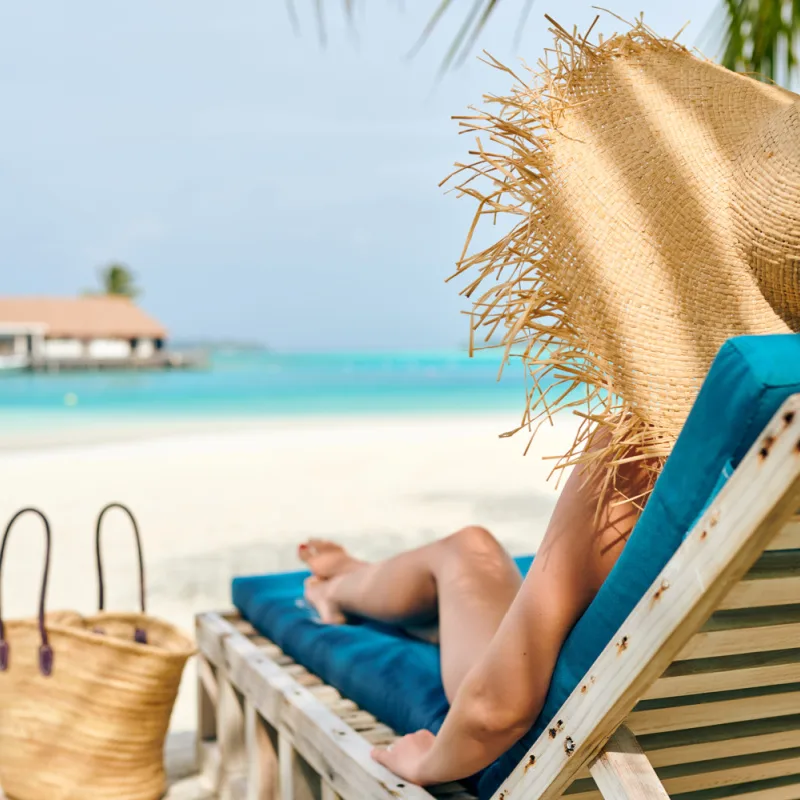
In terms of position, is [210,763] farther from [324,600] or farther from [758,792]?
[758,792]

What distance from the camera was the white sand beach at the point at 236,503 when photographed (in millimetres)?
4293

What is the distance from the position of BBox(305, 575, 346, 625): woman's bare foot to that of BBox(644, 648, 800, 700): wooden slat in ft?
3.71

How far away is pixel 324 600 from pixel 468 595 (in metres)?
0.56

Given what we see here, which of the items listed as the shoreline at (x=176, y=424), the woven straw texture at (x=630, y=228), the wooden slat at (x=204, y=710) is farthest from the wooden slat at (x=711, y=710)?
the shoreline at (x=176, y=424)

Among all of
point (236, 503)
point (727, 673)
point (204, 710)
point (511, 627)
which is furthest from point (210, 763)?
point (236, 503)

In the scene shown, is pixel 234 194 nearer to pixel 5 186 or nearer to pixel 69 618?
pixel 5 186

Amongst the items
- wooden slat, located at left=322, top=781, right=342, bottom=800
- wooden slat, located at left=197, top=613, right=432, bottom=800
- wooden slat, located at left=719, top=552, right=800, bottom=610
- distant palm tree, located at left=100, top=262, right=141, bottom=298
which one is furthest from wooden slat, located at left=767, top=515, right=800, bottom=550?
distant palm tree, located at left=100, top=262, right=141, bottom=298

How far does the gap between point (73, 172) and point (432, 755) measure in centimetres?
9022

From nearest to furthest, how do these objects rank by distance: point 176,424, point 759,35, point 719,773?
1. point 719,773
2. point 759,35
3. point 176,424

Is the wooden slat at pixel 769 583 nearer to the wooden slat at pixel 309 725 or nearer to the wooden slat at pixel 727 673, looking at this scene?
the wooden slat at pixel 727 673

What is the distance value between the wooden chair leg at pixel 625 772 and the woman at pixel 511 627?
5.0 inches

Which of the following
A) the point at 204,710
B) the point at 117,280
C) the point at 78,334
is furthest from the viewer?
the point at 117,280

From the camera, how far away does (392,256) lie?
67312 millimetres

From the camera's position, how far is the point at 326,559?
7.11 ft
